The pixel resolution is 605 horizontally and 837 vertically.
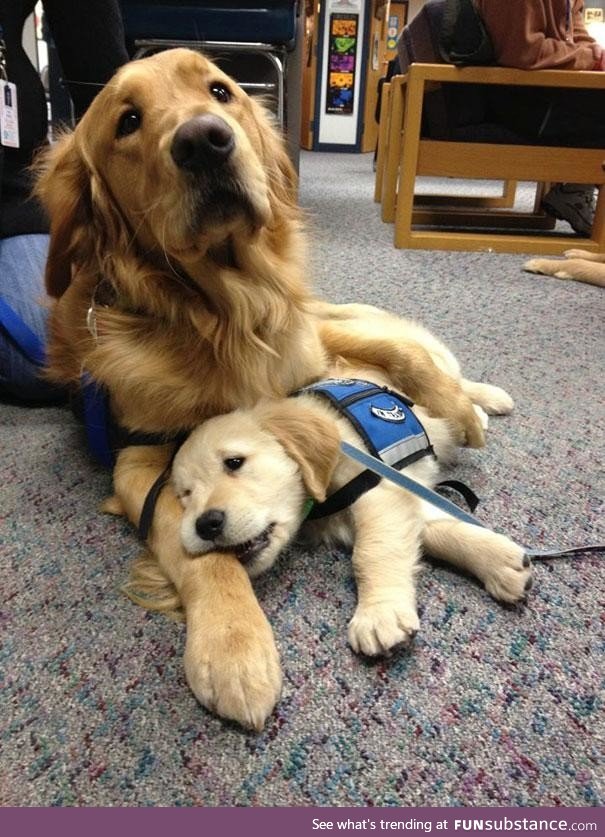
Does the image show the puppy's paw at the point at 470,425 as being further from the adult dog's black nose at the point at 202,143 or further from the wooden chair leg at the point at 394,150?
the wooden chair leg at the point at 394,150

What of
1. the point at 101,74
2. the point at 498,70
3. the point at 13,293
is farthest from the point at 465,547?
the point at 498,70

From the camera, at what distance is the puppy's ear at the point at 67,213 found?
0.99 meters

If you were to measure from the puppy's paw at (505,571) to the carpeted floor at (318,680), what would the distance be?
2 cm

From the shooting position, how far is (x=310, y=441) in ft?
2.73

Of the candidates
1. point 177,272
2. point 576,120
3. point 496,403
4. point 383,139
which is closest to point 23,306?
point 177,272

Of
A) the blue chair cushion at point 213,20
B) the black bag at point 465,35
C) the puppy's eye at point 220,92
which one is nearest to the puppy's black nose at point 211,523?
the puppy's eye at point 220,92

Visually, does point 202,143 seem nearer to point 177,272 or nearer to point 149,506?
point 177,272

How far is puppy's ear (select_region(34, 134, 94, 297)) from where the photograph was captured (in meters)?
0.99

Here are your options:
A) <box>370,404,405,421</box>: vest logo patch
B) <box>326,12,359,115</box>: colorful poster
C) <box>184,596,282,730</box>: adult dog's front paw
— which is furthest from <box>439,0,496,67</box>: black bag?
<box>326,12,359,115</box>: colorful poster

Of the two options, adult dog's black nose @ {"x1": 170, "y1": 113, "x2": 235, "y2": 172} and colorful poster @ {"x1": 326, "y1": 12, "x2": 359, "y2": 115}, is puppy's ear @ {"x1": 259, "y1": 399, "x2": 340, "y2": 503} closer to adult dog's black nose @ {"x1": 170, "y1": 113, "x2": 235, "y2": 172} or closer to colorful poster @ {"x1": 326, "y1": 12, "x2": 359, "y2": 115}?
→ adult dog's black nose @ {"x1": 170, "y1": 113, "x2": 235, "y2": 172}

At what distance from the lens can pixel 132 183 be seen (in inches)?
36.5

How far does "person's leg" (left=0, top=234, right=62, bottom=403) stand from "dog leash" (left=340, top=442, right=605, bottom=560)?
0.73 metres

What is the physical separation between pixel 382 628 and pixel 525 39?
248 cm

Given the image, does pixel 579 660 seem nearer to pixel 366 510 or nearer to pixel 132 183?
pixel 366 510
